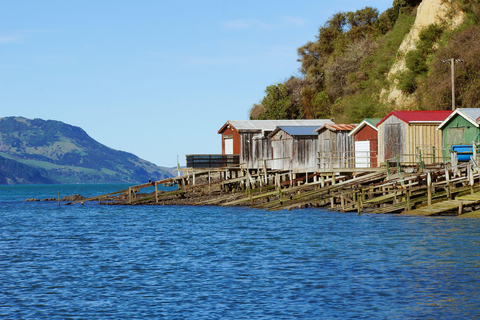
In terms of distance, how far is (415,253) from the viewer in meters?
25.2

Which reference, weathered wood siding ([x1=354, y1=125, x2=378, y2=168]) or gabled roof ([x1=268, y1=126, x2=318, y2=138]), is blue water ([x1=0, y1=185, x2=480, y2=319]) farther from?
gabled roof ([x1=268, y1=126, x2=318, y2=138])

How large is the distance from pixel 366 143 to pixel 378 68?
27880 millimetres

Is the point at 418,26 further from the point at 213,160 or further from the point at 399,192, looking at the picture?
the point at 399,192

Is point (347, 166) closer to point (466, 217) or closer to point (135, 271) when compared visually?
point (466, 217)

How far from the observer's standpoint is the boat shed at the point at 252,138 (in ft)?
220

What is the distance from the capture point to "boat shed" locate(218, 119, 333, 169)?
67.1 metres

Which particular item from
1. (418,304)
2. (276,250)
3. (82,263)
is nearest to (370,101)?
(276,250)

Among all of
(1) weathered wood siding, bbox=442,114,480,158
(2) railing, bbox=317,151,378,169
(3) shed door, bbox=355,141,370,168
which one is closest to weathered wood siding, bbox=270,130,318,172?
(2) railing, bbox=317,151,378,169

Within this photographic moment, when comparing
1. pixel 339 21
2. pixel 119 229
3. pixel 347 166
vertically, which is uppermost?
pixel 339 21

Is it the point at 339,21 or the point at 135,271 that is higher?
the point at 339,21

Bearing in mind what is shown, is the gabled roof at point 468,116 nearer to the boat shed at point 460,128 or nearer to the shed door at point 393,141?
the boat shed at point 460,128

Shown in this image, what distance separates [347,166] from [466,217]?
19260 mm

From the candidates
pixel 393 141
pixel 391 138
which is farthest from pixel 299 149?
pixel 393 141

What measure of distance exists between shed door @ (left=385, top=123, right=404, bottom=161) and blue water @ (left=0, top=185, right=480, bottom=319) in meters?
10.1
